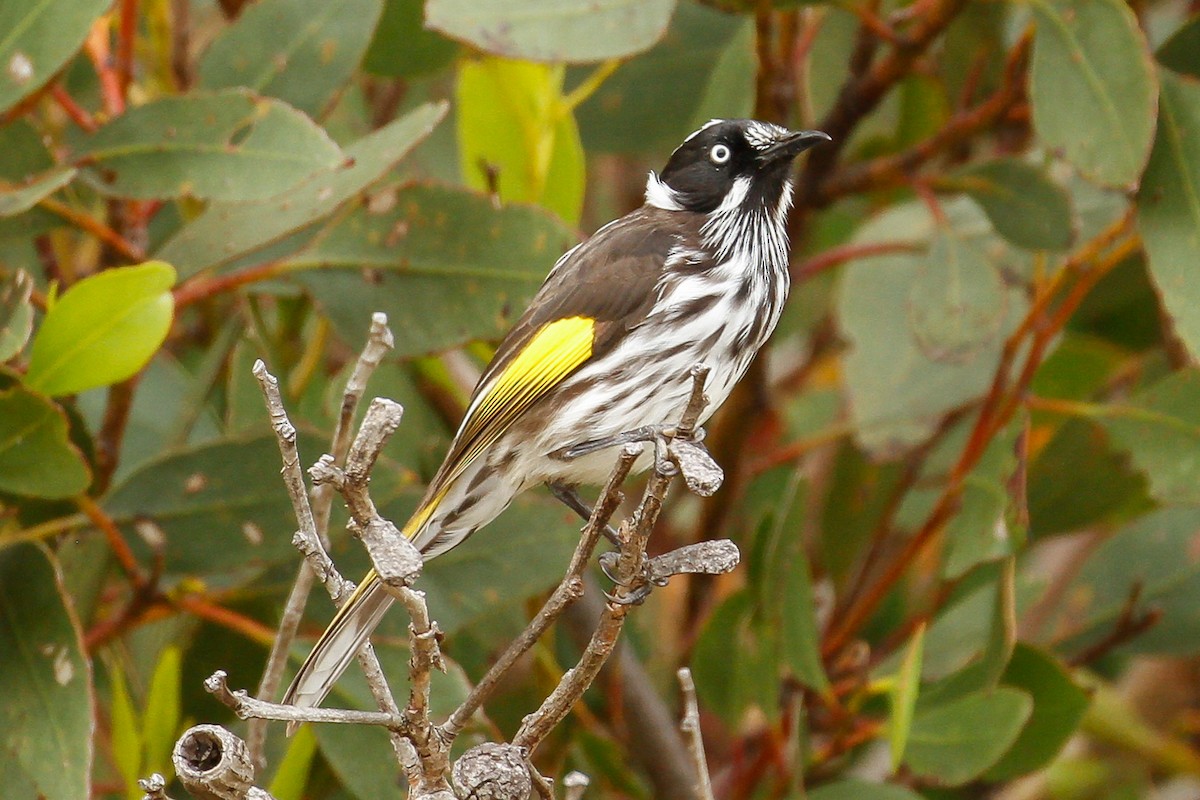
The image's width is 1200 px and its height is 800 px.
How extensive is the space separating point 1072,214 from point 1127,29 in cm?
45

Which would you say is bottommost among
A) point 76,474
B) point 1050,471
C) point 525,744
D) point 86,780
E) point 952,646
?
point 952,646

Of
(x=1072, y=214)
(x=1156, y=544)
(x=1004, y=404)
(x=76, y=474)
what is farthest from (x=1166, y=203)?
(x=76, y=474)

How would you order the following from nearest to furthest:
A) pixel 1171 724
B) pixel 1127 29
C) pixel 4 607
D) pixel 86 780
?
1. pixel 86 780
2. pixel 4 607
3. pixel 1127 29
4. pixel 1171 724

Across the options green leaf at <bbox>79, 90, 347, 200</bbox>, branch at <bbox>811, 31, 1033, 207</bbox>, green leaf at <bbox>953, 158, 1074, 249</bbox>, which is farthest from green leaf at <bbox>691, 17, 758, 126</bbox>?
green leaf at <bbox>79, 90, 347, 200</bbox>

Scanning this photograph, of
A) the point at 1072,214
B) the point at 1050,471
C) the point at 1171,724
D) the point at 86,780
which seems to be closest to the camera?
the point at 86,780

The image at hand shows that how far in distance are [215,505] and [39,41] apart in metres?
0.82

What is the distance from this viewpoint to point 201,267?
2.71 meters

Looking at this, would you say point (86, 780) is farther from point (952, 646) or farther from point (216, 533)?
point (952, 646)

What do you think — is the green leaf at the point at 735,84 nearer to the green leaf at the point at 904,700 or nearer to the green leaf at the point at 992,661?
the green leaf at the point at 992,661

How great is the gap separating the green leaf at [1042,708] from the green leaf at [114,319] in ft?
5.36

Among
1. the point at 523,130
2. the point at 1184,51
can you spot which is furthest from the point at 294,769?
the point at 1184,51

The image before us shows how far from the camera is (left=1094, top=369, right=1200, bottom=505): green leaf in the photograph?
3.01m

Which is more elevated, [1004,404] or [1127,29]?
[1127,29]

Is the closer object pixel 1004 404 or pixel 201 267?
pixel 201 267
